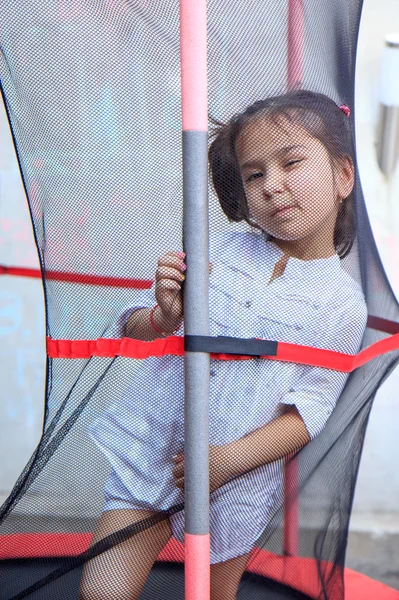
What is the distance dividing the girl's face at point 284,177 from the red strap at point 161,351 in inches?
5.3

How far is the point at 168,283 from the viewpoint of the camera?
2.72 ft

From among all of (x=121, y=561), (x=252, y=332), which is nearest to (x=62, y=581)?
(x=121, y=561)

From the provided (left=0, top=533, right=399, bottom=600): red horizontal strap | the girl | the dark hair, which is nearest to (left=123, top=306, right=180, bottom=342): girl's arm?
the girl

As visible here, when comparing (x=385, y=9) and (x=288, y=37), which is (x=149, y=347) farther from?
(x=385, y=9)

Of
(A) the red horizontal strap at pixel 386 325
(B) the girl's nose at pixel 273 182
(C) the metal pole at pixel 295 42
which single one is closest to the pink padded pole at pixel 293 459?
(C) the metal pole at pixel 295 42

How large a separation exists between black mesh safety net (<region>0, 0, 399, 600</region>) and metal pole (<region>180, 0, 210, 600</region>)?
0.03 metres

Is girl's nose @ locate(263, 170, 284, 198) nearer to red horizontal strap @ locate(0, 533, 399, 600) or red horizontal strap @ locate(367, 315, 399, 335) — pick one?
red horizontal strap @ locate(367, 315, 399, 335)

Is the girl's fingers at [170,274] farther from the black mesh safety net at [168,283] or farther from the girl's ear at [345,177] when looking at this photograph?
the girl's ear at [345,177]

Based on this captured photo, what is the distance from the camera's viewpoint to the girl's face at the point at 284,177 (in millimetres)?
867

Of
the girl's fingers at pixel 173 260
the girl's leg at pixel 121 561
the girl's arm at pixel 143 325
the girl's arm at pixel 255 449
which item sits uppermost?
the girl's fingers at pixel 173 260

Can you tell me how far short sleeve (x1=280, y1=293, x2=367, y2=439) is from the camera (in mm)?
952

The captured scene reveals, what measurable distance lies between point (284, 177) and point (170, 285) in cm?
17

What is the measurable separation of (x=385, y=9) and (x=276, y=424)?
4.04 ft

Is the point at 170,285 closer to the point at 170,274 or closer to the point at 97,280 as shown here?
the point at 170,274
